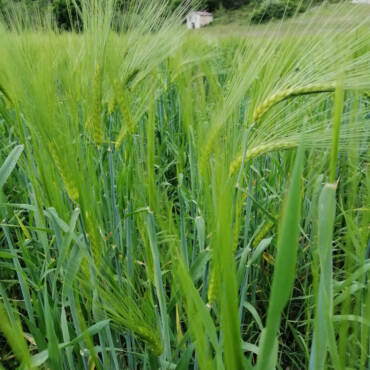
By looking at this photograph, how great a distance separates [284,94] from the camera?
565 mm

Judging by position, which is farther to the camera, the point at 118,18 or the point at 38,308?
the point at 118,18

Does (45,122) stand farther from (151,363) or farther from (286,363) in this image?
(286,363)

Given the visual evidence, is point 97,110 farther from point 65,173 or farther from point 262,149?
point 262,149

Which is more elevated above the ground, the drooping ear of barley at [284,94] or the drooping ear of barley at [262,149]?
the drooping ear of barley at [284,94]

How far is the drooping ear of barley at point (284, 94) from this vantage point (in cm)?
52

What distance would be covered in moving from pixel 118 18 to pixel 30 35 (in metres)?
0.31

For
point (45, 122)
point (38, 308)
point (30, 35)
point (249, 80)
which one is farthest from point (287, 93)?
point (30, 35)

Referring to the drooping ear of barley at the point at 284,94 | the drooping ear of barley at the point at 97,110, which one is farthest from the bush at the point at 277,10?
the drooping ear of barley at the point at 97,110

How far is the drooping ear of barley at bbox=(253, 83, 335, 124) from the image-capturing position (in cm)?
52

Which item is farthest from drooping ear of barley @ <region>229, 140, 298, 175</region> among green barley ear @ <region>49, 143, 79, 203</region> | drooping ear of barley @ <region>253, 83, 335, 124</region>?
green barley ear @ <region>49, 143, 79, 203</region>

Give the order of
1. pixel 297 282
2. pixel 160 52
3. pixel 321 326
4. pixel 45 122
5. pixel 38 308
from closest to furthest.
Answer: pixel 321 326 < pixel 45 122 < pixel 38 308 < pixel 160 52 < pixel 297 282

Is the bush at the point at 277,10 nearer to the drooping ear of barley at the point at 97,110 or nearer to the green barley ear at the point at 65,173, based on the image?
the drooping ear of barley at the point at 97,110

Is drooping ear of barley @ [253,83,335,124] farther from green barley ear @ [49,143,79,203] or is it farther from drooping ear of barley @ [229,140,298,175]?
green barley ear @ [49,143,79,203]

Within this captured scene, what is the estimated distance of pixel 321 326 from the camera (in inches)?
13.0
